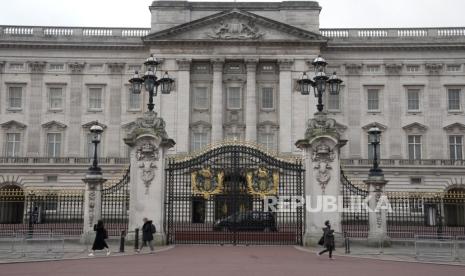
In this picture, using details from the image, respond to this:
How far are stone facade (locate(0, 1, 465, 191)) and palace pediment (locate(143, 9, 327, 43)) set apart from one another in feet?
0.32

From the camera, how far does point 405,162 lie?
53188 mm

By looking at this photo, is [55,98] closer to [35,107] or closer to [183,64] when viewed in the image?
[35,107]

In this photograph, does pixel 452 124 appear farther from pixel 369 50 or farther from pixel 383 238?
pixel 383 238

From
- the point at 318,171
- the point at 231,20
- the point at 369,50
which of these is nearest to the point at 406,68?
the point at 369,50

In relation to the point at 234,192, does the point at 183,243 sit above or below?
below

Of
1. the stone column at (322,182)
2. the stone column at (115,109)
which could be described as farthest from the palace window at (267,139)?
the stone column at (322,182)

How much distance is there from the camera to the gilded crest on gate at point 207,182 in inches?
1009

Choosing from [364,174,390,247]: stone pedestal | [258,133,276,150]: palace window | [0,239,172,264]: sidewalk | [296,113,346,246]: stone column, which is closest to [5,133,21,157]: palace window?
[258,133,276,150]: palace window

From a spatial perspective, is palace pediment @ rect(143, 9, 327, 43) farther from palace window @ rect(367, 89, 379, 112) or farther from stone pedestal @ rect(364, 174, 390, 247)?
stone pedestal @ rect(364, 174, 390, 247)

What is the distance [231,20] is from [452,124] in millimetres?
22865

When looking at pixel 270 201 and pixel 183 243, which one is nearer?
pixel 183 243

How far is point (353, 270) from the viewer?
1694 cm

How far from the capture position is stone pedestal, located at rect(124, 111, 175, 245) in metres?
24.3

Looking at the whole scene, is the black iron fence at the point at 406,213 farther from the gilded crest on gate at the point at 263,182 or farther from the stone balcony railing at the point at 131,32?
the stone balcony railing at the point at 131,32
